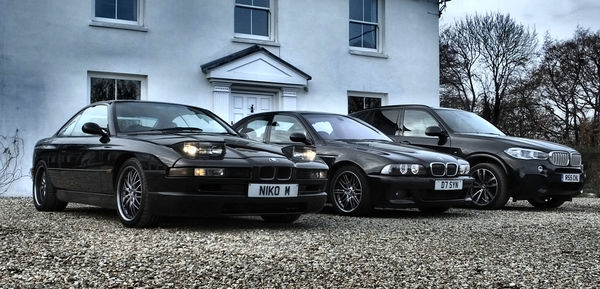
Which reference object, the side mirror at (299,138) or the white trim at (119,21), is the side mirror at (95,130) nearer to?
the side mirror at (299,138)

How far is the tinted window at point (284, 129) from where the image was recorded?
9.06m

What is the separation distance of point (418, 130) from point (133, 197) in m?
5.60

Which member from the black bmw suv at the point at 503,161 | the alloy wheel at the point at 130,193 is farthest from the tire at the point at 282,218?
the black bmw suv at the point at 503,161

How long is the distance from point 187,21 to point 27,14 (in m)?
3.09

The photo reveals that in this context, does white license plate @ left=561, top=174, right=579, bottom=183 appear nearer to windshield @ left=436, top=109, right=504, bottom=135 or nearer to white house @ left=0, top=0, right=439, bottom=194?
windshield @ left=436, top=109, right=504, bottom=135

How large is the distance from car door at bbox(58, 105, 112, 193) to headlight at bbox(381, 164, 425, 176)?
3159 millimetres

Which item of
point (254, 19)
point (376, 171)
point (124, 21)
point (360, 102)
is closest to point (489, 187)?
point (376, 171)

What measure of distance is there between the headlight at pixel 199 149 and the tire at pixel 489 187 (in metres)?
4.88

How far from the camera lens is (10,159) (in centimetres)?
1239

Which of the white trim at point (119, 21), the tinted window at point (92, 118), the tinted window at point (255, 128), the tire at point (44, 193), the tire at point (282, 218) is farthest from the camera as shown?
the white trim at point (119, 21)

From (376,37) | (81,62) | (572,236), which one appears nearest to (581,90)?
(376,37)

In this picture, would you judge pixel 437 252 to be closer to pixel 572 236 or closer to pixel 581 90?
pixel 572 236

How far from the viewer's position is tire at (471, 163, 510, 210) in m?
9.81

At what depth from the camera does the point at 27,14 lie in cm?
1258
